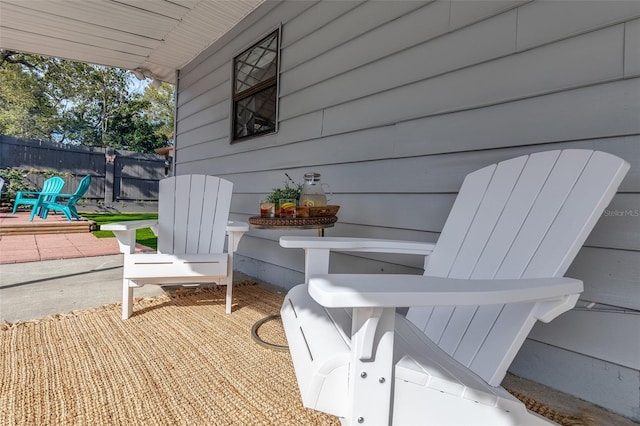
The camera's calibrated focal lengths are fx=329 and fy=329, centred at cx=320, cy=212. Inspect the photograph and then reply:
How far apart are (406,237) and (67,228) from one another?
259 inches

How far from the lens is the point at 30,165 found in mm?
9023

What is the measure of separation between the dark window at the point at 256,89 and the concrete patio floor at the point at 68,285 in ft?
5.08

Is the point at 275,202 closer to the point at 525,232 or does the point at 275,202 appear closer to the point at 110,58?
the point at 525,232

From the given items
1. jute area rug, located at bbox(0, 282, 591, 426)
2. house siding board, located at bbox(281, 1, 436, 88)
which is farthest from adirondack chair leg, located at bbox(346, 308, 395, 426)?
house siding board, located at bbox(281, 1, 436, 88)

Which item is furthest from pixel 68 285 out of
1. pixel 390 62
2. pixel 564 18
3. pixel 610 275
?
pixel 564 18

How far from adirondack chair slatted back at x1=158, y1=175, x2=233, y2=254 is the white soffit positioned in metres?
1.89

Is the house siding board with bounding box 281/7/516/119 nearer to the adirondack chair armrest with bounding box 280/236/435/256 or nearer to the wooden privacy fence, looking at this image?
the adirondack chair armrest with bounding box 280/236/435/256

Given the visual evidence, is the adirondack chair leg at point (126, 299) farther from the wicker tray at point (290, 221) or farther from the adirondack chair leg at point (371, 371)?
the adirondack chair leg at point (371, 371)

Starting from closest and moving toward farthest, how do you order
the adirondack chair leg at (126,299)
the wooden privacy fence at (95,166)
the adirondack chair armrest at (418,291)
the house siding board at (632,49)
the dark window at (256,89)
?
the adirondack chair armrest at (418,291)
the house siding board at (632,49)
the adirondack chair leg at (126,299)
the dark window at (256,89)
the wooden privacy fence at (95,166)

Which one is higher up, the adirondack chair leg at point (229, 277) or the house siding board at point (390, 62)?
the house siding board at point (390, 62)

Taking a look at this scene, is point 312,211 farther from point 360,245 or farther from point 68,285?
point 68,285

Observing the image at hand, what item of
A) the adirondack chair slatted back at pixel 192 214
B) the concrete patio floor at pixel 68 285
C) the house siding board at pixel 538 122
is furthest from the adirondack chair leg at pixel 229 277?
the house siding board at pixel 538 122

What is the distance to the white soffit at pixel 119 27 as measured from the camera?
10.3ft

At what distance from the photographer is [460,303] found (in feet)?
1.95
